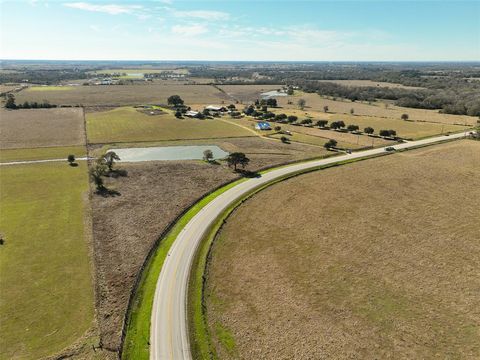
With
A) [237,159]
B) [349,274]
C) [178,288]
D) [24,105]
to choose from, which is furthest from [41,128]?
[349,274]

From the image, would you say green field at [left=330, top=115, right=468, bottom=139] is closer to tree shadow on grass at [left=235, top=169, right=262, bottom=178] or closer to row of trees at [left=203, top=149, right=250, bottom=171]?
row of trees at [left=203, top=149, right=250, bottom=171]

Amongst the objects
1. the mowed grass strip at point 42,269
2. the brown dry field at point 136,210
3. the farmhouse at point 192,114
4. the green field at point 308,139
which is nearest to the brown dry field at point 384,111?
the farmhouse at point 192,114

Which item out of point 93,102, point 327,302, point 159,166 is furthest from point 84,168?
point 93,102

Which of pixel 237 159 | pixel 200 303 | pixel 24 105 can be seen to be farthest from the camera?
pixel 24 105

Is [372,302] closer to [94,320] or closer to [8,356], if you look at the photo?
[94,320]

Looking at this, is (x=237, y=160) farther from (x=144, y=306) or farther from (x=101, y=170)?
(x=144, y=306)

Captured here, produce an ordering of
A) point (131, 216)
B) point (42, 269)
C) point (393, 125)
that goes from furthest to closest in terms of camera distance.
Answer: point (393, 125) → point (131, 216) → point (42, 269)
